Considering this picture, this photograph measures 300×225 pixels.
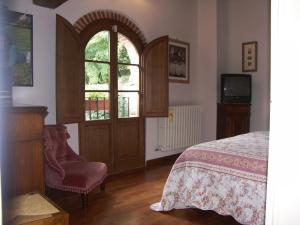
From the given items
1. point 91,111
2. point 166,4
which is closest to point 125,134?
point 91,111

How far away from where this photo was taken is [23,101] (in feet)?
10.8

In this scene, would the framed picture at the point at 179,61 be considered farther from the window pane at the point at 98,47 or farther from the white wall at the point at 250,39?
the window pane at the point at 98,47

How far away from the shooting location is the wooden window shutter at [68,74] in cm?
339

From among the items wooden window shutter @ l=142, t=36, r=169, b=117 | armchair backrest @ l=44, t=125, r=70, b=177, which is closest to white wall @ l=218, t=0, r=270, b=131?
wooden window shutter @ l=142, t=36, r=169, b=117

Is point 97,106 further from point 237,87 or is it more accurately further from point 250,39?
point 250,39

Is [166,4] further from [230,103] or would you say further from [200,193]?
[200,193]

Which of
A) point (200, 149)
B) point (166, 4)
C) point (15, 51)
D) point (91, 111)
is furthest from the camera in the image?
point (166, 4)

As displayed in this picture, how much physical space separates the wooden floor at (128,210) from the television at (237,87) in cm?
221

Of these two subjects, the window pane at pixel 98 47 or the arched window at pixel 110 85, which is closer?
the arched window at pixel 110 85

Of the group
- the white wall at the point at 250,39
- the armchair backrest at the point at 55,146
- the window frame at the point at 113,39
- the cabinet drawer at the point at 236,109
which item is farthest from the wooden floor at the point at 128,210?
the white wall at the point at 250,39

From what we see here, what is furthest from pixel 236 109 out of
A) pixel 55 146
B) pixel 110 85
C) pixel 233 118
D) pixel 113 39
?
pixel 55 146

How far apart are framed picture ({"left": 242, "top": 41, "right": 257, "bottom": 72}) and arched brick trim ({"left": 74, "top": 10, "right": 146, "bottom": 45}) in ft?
6.72

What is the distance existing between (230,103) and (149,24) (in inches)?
77.6

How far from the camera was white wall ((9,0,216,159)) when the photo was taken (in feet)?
11.1
